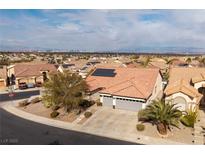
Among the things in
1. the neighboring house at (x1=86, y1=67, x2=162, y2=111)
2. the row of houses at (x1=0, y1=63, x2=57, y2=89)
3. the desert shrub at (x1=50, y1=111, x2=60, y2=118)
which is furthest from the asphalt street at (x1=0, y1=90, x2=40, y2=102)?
the desert shrub at (x1=50, y1=111, x2=60, y2=118)

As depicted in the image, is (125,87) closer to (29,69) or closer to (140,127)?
(140,127)

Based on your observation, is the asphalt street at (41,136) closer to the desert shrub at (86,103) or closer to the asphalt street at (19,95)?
the desert shrub at (86,103)

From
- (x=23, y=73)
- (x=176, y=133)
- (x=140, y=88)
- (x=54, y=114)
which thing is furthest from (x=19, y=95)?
(x=176, y=133)

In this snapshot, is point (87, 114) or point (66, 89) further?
point (87, 114)

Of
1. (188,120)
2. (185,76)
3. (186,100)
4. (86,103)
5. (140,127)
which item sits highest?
(185,76)

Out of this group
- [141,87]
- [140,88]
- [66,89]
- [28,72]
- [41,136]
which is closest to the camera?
[41,136]

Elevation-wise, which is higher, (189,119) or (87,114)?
(189,119)

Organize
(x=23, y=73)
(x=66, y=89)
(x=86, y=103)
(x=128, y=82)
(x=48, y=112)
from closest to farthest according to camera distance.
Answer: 1. (x=66, y=89)
2. (x=48, y=112)
3. (x=86, y=103)
4. (x=128, y=82)
5. (x=23, y=73)
